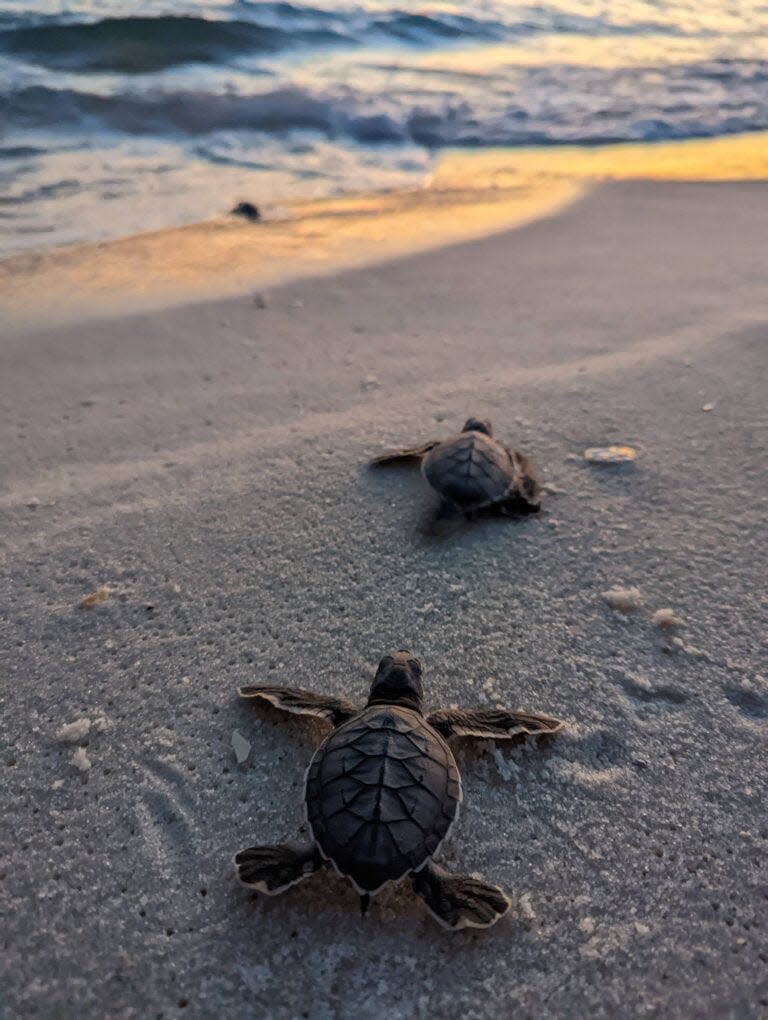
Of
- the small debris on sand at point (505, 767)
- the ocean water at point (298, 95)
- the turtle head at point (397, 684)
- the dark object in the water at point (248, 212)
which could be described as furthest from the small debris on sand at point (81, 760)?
the dark object in the water at point (248, 212)

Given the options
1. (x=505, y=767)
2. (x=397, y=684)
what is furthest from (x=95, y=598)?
(x=505, y=767)

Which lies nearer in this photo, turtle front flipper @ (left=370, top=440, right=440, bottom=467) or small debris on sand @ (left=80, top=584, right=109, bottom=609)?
small debris on sand @ (left=80, top=584, right=109, bottom=609)

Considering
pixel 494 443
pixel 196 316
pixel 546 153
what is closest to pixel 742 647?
pixel 494 443

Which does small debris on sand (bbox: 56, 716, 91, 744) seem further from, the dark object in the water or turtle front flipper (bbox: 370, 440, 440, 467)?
the dark object in the water

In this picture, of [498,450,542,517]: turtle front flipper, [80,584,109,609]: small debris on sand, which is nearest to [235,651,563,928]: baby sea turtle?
[80,584,109,609]: small debris on sand

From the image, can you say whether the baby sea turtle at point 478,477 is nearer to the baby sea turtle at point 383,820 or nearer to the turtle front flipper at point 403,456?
the turtle front flipper at point 403,456

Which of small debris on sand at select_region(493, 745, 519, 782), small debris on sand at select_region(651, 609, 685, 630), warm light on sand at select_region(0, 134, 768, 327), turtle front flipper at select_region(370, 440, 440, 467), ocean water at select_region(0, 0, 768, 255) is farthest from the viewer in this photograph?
ocean water at select_region(0, 0, 768, 255)

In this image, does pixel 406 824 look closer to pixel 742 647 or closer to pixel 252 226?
pixel 742 647
